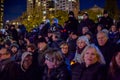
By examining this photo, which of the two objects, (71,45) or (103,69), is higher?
(103,69)

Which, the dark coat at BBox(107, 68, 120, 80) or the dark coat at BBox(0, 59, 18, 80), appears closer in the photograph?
the dark coat at BBox(107, 68, 120, 80)

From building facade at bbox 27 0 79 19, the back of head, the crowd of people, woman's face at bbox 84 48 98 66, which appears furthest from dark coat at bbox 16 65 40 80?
building facade at bbox 27 0 79 19

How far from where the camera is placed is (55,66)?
754 centimetres

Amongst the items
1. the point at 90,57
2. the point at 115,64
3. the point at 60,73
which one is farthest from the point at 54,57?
the point at 115,64

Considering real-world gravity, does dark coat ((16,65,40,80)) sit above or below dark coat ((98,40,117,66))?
below

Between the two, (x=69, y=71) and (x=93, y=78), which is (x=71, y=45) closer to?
(x=69, y=71)

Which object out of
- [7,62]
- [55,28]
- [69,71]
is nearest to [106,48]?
→ [69,71]

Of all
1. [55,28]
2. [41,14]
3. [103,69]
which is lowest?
[41,14]

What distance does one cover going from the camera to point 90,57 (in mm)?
7008

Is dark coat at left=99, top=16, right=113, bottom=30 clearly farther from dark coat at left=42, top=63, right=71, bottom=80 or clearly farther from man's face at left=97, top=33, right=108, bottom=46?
dark coat at left=42, top=63, right=71, bottom=80

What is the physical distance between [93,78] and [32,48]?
12.5ft

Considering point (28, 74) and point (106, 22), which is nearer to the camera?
point (28, 74)

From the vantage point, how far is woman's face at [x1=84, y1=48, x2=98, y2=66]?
6992 millimetres

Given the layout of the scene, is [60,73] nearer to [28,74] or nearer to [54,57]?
[54,57]
